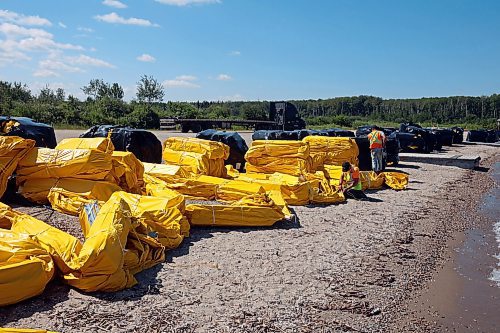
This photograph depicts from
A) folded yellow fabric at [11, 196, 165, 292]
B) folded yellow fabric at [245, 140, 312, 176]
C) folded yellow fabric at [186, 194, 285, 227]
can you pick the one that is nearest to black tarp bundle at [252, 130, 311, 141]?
folded yellow fabric at [245, 140, 312, 176]

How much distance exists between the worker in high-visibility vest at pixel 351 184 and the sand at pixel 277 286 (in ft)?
5.69

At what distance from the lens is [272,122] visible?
3297cm

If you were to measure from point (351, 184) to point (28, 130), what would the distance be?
23.8 feet

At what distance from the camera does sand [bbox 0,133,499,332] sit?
424cm

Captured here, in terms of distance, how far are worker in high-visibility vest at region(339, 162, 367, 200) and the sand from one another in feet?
5.69

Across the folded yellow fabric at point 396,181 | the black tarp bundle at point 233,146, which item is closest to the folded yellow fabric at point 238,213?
the black tarp bundle at point 233,146

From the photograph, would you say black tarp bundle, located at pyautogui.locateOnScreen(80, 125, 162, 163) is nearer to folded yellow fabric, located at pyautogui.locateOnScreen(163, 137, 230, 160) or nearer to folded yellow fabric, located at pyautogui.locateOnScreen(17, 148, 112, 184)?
folded yellow fabric, located at pyautogui.locateOnScreen(163, 137, 230, 160)

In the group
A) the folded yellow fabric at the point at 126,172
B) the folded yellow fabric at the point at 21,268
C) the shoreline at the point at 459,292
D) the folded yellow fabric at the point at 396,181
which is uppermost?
the folded yellow fabric at the point at 126,172

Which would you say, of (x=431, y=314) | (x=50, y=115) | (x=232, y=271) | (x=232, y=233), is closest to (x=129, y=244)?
(x=232, y=271)

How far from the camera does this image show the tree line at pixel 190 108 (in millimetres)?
40094

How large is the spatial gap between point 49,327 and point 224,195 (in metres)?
4.64

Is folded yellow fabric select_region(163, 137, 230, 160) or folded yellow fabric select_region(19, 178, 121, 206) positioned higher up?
folded yellow fabric select_region(163, 137, 230, 160)

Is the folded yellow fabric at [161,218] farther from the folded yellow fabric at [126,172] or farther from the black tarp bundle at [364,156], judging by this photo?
the black tarp bundle at [364,156]

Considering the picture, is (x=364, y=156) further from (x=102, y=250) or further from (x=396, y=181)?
(x=102, y=250)
